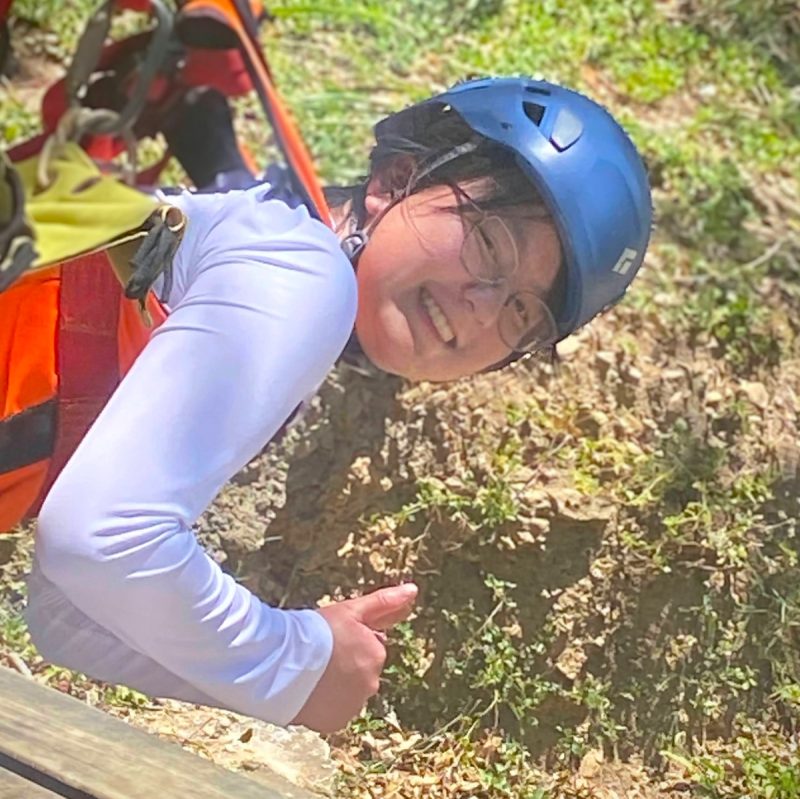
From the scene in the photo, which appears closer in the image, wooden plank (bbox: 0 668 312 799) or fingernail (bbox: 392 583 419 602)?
wooden plank (bbox: 0 668 312 799)

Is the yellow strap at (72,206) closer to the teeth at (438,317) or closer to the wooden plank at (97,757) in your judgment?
the wooden plank at (97,757)

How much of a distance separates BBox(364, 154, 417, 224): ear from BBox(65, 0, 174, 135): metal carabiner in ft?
1.78

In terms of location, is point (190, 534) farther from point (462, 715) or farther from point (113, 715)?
point (462, 715)

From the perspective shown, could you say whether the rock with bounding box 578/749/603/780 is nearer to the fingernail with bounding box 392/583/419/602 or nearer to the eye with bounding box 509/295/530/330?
the fingernail with bounding box 392/583/419/602

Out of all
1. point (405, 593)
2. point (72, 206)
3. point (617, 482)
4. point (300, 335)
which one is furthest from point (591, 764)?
point (72, 206)

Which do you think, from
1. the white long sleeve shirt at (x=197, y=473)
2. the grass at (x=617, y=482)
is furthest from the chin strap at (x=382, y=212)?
the grass at (x=617, y=482)

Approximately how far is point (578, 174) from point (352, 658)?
0.48 meters

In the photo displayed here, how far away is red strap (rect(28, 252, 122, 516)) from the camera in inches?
43.7

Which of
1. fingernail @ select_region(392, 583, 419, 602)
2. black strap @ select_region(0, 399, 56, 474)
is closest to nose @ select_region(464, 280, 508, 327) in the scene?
fingernail @ select_region(392, 583, 419, 602)

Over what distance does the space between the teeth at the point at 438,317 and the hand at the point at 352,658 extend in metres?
0.23

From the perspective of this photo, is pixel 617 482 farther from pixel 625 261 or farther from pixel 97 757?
pixel 97 757

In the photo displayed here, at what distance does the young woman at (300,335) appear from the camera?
95cm

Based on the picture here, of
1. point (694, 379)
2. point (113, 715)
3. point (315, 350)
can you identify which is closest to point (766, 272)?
point (694, 379)

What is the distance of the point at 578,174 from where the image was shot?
4.06 ft
